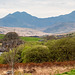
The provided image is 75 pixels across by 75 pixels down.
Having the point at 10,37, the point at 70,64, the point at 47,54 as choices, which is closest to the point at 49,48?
the point at 47,54

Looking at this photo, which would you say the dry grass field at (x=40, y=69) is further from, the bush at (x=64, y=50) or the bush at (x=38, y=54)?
the bush at (x=38, y=54)

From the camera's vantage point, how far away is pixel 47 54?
25.3 meters

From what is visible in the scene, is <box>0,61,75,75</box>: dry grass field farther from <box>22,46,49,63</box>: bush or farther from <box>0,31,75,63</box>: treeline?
<box>22,46,49,63</box>: bush

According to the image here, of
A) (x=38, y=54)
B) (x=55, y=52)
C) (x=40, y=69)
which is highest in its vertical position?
(x=55, y=52)

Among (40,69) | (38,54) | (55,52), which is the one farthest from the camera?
(55,52)

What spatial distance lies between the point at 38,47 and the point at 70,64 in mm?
8276

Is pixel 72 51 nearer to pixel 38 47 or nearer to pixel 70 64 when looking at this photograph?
pixel 38 47

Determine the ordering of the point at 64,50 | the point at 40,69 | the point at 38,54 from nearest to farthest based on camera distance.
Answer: the point at 40,69
the point at 38,54
the point at 64,50

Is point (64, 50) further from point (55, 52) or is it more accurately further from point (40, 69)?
point (40, 69)

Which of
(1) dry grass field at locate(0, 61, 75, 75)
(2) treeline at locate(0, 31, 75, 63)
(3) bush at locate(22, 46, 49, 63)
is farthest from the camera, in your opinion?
(2) treeline at locate(0, 31, 75, 63)

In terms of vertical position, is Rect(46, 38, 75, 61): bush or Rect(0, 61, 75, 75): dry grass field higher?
Rect(46, 38, 75, 61): bush

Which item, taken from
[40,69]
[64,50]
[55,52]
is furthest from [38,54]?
[40,69]

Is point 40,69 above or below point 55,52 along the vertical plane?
below

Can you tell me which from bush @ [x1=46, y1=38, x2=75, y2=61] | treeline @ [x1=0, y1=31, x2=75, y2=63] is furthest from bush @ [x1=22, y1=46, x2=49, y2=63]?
bush @ [x1=46, y1=38, x2=75, y2=61]
